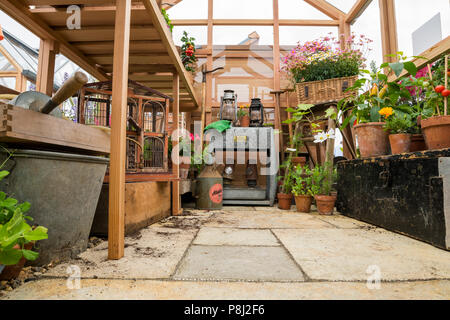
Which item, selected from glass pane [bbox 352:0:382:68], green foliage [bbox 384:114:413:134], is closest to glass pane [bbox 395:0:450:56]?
glass pane [bbox 352:0:382:68]

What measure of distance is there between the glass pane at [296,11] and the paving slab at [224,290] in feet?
14.1

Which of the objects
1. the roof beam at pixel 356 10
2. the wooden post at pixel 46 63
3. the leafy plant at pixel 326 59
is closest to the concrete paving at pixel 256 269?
the wooden post at pixel 46 63

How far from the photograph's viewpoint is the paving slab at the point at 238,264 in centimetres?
91

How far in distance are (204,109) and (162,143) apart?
180 cm

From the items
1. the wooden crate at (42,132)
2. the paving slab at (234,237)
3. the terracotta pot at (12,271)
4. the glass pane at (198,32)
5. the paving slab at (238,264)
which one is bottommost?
the paving slab at (234,237)

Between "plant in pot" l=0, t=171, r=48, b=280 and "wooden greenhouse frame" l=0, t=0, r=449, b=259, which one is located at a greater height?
"wooden greenhouse frame" l=0, t=0, r=449, b=259

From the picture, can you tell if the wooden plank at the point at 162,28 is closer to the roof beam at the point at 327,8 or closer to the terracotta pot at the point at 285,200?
the terracotta pot at the point at 285,200

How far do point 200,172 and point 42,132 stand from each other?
226cm

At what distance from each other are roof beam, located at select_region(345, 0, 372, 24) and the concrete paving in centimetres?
344

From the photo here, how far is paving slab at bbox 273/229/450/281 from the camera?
0.94m

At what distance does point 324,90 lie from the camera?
3.13 meters

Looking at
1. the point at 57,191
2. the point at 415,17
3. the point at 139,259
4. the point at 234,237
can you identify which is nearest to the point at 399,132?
the point at 234,237

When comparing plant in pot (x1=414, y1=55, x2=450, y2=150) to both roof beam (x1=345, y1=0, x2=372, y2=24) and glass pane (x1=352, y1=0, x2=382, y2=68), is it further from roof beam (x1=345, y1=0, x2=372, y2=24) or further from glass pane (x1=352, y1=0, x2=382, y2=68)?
roof beam (x1=345, y1=0, x2=372, y2=24)

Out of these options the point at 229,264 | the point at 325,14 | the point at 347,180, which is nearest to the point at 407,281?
the point at 229,264
